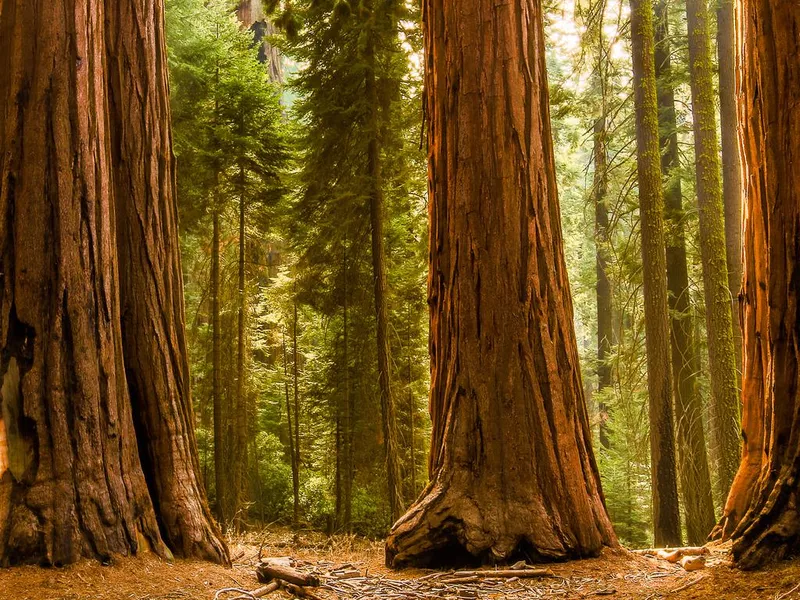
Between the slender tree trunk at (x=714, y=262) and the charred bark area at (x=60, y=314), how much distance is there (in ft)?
25.3

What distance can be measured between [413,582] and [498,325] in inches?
74.7

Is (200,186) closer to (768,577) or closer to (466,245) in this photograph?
(466,245)

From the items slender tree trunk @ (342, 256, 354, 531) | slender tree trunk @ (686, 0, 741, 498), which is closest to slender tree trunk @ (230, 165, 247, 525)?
slender tree trunk @ (342, 256, 354, 531)

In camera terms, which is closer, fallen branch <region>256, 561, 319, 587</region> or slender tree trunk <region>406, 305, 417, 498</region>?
fallen branch <region>256, 561, 319, 587</region>

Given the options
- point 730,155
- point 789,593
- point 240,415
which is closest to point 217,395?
point 240,415

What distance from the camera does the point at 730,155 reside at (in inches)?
434

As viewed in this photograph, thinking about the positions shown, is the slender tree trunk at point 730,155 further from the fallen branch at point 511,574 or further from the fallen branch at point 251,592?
the fallen branch at point 251,592

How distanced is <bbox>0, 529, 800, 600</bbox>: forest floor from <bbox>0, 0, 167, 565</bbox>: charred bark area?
22cm

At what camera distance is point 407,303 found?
47.4 ft

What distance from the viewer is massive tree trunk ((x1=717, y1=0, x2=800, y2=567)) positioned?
3.67 metres

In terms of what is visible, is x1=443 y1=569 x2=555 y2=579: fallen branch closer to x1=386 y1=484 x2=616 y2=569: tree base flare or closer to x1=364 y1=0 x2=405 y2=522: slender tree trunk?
x1=386 y1=484 x2=616 y2=569: tree base flare

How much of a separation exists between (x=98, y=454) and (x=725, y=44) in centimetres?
1099

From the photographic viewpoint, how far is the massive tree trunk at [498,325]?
4.99 m

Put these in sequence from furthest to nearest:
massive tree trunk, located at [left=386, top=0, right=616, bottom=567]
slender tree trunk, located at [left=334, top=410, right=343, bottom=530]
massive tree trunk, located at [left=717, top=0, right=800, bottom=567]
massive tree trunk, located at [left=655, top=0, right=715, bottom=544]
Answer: slender tree trunk, located at [left=334, top=410, right=343, bottom=530] → massive tree trunk, located at [left=655, top=0, right=715, bottom=544] → massive tree trunk, located at [left=386, top=0, right=616, bottom=567] → massive tree trunk, located at [left=717, top=0, right=800, bottom=567]
